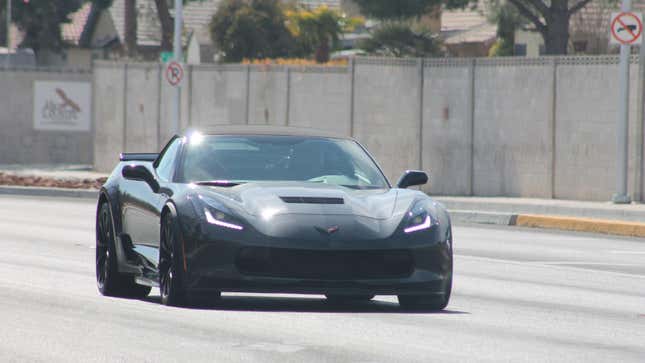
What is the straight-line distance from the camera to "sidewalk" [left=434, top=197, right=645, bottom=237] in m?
22.7

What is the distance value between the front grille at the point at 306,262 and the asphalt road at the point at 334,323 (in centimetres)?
31

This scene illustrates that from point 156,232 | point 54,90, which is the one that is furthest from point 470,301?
point 54,90

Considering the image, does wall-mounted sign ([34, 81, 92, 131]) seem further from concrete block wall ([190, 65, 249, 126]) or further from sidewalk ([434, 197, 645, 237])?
sidewalk ([434, 197, 645, 237])

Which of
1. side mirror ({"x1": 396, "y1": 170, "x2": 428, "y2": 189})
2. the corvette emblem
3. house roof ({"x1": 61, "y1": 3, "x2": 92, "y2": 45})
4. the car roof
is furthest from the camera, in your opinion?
house roof ({"x1": 61, "y1": 3, "x2": 92, "y2": 45})

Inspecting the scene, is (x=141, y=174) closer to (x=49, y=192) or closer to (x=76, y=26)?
(x=49, y=192)

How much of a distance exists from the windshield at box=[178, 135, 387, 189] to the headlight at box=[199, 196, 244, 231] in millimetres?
851

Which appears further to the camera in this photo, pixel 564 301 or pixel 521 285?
pixel 521 285

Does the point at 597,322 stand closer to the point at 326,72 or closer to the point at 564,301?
the point at 564,301

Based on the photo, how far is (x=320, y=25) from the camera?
57406mm

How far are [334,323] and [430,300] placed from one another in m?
1.02

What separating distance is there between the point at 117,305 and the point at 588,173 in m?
17.8

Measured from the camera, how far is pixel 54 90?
41.6 metres

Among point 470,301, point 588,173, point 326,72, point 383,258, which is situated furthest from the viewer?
point 326,72

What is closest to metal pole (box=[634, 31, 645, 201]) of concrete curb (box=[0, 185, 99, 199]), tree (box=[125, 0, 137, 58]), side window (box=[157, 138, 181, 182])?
concrete curb (box=[0, 185, 99, 199])
